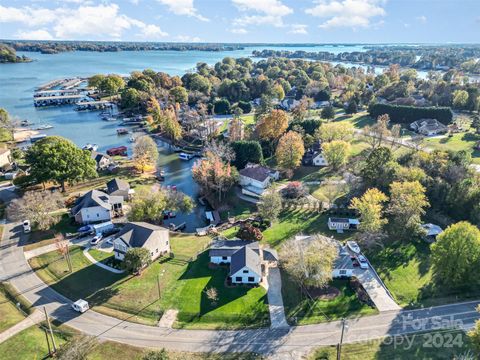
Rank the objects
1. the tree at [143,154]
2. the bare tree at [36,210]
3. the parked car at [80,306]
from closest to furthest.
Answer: the parked car at [80,306] < the bare tree at [36,210] < the tree at [143,154]

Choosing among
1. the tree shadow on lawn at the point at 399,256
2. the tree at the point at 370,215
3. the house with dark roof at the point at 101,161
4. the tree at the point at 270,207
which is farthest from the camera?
the house with dark roof at the point at 101,161

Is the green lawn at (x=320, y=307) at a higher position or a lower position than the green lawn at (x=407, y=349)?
higher

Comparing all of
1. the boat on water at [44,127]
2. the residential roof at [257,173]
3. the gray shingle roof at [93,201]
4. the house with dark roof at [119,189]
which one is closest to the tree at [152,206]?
the gray shingle roof at [93,201]

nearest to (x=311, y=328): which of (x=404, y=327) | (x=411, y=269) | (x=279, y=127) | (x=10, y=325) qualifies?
(x=404, y=327)

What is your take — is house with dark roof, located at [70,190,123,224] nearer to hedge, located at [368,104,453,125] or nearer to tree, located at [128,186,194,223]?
tree, located at [128,186,194,223]

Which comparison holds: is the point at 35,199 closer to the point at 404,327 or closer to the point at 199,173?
the point at 199,173

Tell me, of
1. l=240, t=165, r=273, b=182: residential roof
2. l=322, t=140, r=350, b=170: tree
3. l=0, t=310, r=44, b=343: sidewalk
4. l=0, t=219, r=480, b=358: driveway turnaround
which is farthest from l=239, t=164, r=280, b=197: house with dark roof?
l=0, t=310, r=44, b=343: sidewalk

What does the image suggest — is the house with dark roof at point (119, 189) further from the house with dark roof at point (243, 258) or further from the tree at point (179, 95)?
the tree at point (179, 95)
